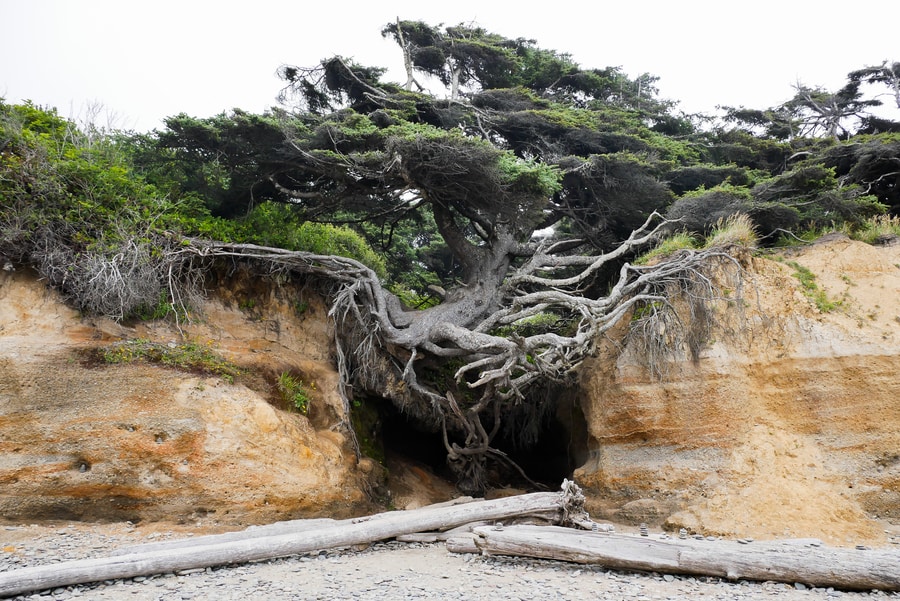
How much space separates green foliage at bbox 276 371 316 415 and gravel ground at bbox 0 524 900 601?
3.58 metres

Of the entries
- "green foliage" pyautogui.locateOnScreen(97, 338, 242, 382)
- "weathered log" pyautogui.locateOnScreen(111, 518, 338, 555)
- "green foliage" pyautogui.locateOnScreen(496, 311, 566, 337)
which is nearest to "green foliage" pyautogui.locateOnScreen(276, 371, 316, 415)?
"green foliage" pyautogui.locateOnScreen(97, 338, 242, 382)

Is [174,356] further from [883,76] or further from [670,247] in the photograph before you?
[883,76]

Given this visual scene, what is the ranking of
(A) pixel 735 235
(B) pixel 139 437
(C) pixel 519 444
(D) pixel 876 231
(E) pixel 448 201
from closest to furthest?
(B) pixel 139 437 < (A) pixel 735 235 < (D) pixel 876 231 < (E) pixel 448 201 < (C) pixel 519 444

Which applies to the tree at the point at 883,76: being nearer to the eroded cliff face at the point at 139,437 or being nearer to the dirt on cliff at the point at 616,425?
the dirt on cliff at the point at 616,425

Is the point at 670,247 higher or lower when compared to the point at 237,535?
higher

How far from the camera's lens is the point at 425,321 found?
37.9ft

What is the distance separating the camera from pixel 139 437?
8398mm

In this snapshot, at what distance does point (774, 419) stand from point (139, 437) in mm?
10472

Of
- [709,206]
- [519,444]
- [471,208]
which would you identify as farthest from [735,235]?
[519,444]

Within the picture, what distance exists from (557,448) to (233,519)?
8.75 metres

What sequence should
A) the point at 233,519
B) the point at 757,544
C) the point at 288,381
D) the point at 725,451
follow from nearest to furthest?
the point at 757,544 → the point at 233,519 → the point at 725,451 → the point at 288,381

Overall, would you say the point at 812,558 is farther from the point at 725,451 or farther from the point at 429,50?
the point at 429,50

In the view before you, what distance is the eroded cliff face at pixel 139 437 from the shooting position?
26.1ft

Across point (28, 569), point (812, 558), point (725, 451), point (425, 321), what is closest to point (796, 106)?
point (725, 451)
